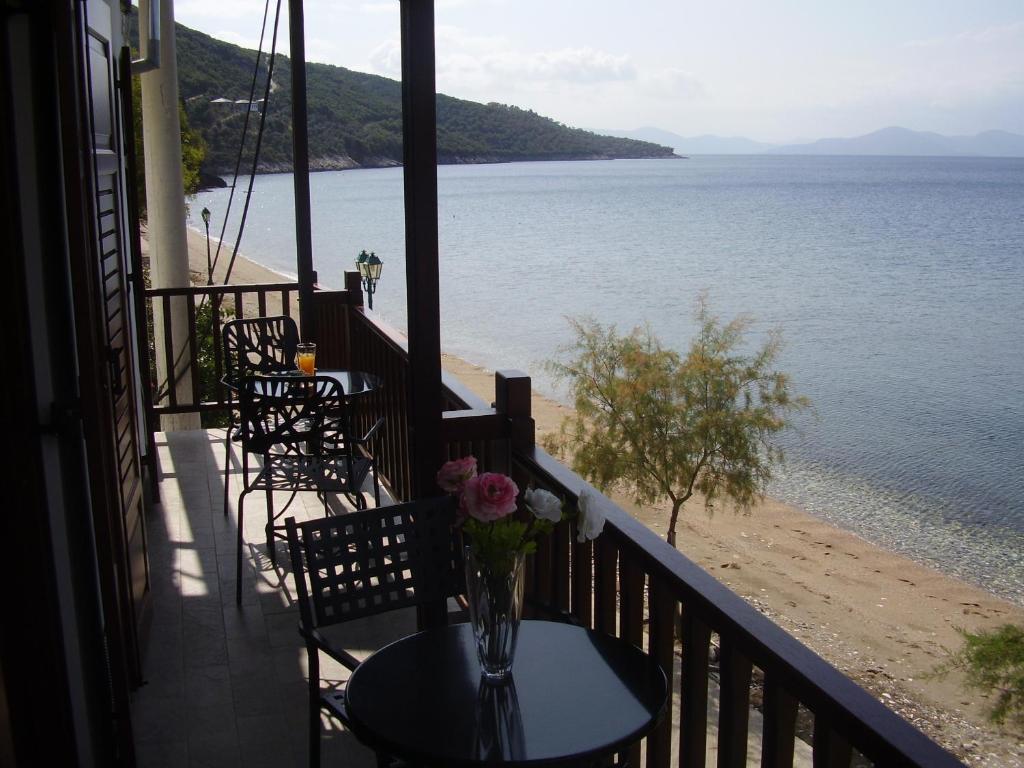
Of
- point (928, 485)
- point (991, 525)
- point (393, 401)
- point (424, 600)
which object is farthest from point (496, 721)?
point (928, 485)

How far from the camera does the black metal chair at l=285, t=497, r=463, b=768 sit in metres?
2.11

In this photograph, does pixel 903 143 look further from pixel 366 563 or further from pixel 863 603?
pixel 366 563

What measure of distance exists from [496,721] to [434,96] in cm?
139

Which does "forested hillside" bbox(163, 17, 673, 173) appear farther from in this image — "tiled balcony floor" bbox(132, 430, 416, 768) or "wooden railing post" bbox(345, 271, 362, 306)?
"tiled balcony floor" bbox(132, 430, 416, 768)

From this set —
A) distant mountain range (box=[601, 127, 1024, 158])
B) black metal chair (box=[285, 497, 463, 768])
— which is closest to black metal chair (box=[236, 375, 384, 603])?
black metal chair (box=[285, 497, 463, 768])

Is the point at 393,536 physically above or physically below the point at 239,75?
below

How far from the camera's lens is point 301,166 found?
531 cm

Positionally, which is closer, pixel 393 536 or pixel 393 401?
pixel 393 536

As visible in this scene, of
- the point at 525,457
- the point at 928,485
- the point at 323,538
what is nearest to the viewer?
the point at 323,538

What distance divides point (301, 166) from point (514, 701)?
4120 mm

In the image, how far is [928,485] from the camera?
1647cm

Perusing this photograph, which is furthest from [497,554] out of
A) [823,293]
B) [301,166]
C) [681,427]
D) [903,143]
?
[903,143]

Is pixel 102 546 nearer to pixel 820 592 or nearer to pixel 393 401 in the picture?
pixel 393 401

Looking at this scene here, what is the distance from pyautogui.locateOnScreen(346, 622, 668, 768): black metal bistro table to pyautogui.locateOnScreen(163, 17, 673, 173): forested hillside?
17.1 meters
